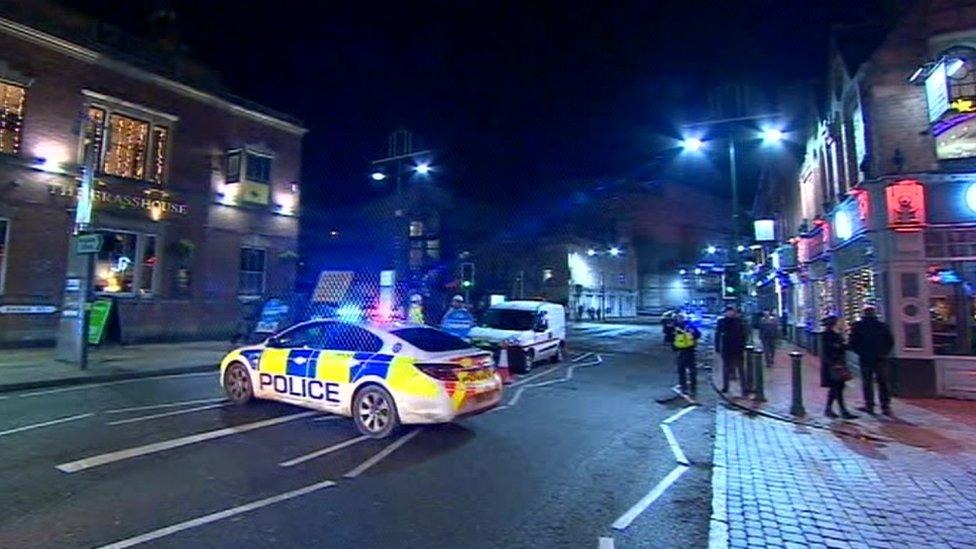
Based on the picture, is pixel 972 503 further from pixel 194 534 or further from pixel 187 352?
pixel 187 352

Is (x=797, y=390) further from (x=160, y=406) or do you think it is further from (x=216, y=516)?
(x=160, y=406)

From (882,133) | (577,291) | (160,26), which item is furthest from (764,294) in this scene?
(160,26)

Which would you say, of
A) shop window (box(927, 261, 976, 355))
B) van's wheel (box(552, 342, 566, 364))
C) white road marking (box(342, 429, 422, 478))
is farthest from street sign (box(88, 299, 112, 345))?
shop window (box(927, 261, 976, 355))

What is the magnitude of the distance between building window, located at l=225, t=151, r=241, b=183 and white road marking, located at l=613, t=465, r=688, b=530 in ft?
65.7

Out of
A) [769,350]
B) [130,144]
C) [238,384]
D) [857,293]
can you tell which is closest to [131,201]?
[130,144]

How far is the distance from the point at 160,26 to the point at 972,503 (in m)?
26.2

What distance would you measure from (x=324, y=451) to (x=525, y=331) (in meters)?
9.42

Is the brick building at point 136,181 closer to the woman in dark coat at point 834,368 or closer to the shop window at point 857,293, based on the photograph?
the woman in dark coat at point 834,368

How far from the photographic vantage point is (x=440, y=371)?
285 inches

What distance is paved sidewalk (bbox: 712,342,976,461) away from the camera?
7.59 m

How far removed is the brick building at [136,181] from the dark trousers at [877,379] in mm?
16354

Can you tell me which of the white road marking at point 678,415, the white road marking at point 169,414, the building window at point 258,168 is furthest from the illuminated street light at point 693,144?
the building window at point 258,168

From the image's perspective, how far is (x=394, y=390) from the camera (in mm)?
7219

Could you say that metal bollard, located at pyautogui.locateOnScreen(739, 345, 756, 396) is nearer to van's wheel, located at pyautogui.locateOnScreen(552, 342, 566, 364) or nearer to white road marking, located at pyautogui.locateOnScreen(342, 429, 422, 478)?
van's wheel, located at pyautogui.locateOnScreen(552, 342, 566, 364)
